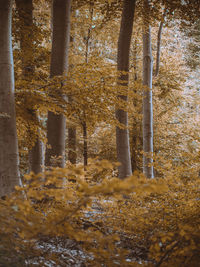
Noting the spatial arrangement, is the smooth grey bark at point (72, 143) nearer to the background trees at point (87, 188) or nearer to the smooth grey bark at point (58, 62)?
the background trees at point (87, 188)

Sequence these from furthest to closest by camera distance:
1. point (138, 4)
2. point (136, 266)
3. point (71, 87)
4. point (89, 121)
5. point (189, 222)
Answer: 1. point (138, 4)
2. point (89, 121)
3. point (71, 87)
4. point (189, 222)
5. point (136, 266)

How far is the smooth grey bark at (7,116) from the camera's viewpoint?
9.80 feet

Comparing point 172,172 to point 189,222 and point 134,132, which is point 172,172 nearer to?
point 189,222

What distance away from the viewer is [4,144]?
3.05m

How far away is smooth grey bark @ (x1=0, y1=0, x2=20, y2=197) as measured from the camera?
2986 mm

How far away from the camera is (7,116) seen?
9.92ft

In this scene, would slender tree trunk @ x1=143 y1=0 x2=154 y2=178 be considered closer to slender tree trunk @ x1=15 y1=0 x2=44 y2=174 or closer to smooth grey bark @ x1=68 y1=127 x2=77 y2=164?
smooth grey bark @ x1=68 y1=127 x2=77 y2=164

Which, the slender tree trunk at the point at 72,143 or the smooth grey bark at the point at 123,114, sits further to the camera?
the slender tree trunk at the point at 72,143

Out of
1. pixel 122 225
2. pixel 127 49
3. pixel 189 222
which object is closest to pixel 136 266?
pixel 189 222

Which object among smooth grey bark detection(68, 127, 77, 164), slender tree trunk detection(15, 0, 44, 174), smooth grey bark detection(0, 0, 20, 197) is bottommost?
smooth grey bark detection(68, 127, 77, 164)

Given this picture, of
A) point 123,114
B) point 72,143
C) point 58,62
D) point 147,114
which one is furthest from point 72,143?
point 58,62

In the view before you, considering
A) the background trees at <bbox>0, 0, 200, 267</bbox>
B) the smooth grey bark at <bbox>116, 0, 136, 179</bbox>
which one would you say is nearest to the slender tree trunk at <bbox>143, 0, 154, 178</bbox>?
the background trees at <bbox>0, 0, 200, 267</bbox>

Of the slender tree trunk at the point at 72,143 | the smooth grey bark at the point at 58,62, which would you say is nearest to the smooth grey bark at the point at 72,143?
the slender tree trunk at the point at 72,143

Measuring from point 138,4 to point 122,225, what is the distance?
517cm
